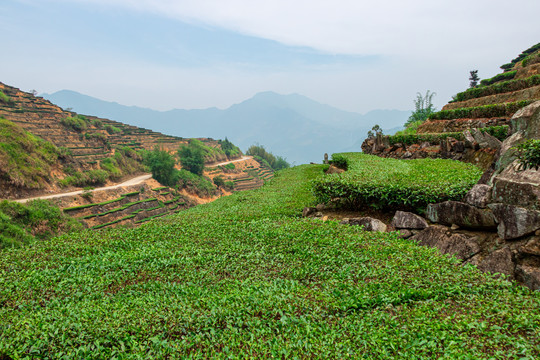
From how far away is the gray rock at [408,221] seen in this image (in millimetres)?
7113

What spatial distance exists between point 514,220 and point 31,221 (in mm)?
42802

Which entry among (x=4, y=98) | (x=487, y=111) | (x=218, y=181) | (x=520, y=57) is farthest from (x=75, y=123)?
(x=520, y=57)

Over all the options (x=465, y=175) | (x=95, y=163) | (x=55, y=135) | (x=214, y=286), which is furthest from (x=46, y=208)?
(x=465, y=175)

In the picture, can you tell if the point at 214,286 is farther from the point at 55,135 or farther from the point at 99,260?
the point at 55,135

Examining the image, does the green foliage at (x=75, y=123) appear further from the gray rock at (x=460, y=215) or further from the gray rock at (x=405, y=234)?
the gray rock at (x=460, y=215)

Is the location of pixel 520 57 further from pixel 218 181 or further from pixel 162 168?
pixel 218 181

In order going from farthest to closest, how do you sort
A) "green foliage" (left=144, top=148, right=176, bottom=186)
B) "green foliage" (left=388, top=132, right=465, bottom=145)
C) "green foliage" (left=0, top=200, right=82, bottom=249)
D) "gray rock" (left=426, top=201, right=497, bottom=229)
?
"green foliage" (left=144, top=148, right=176, bottom=186), "green foliage" (left=0, top=200, right=82, bottom=249), "green foliage" (left=388, top=132, right=465, bottom=145), "gray rock" (left=426, top=201, right=497, bottom=229)

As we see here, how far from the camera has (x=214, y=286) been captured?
5.41 meters

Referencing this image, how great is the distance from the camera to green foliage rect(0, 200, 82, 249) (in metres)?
29.9

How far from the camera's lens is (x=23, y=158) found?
42.8m

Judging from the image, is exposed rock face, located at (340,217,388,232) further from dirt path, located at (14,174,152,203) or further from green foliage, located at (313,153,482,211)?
dirt path, located at (14,174,152,203)

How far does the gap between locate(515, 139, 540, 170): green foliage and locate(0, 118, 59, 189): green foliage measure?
2073 inches

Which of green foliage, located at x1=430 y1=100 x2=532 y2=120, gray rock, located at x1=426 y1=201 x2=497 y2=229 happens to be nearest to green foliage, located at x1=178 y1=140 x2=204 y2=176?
green foliage, located at x1=430 y1=100 x2=532 y2=120

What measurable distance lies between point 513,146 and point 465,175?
227 centimetres
